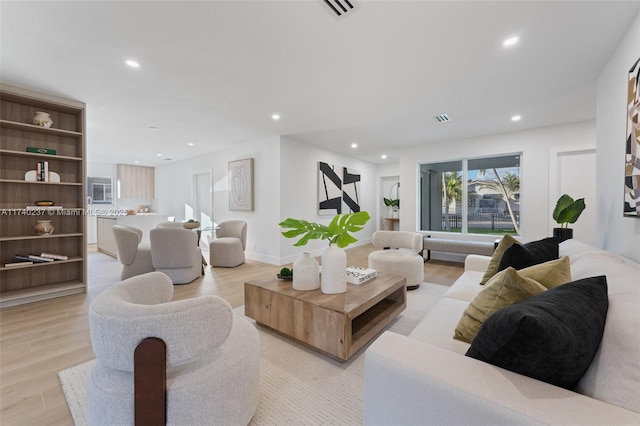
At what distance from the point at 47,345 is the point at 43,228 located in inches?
69.5

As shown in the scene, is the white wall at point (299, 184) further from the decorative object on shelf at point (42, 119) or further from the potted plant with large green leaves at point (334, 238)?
the decorative object on shelf at point (42, 119)

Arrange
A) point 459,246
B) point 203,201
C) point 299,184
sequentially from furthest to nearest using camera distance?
point 203,201 → point 299,184 → point 459,246

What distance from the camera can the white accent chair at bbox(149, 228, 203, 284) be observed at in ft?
11.6

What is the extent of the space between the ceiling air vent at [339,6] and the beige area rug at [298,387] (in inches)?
95.9

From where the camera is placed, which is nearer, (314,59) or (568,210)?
(314,59)

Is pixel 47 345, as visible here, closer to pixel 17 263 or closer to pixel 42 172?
pixel 17 263

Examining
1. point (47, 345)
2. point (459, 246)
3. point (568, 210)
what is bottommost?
point (47, 345)

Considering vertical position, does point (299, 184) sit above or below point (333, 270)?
above

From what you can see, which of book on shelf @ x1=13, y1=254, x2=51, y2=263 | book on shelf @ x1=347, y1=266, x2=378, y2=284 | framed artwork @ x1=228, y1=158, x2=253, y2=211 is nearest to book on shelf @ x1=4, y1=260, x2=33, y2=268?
book on shelf @ x1=13, y1=254, x2=51, y2=263

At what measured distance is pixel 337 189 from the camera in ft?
20.6

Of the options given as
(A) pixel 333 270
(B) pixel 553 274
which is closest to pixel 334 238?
(A) pixel 333 270

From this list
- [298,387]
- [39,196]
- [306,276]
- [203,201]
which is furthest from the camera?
[203,201]

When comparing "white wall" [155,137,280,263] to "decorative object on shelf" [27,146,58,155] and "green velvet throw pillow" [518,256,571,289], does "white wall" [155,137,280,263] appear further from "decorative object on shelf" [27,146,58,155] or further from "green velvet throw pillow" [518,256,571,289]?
"green velvet throw pillow" [518,256,571,289]

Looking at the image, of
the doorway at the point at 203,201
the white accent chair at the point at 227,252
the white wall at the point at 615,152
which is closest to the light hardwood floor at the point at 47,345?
the white accent chair at the point at 227,252
